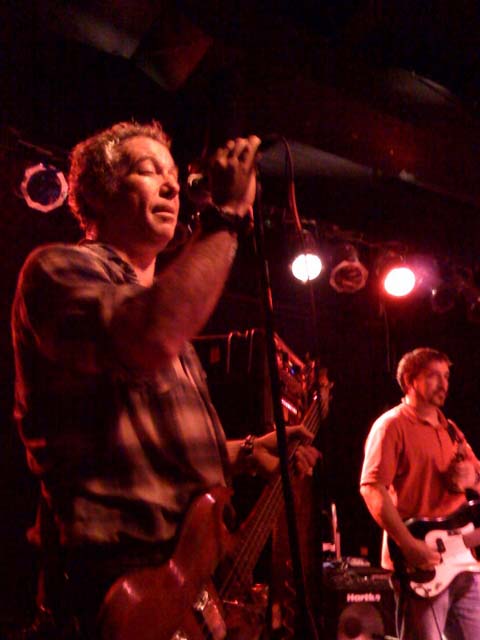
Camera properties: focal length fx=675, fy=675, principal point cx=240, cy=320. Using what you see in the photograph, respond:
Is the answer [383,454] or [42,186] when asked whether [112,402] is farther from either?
[42,186]

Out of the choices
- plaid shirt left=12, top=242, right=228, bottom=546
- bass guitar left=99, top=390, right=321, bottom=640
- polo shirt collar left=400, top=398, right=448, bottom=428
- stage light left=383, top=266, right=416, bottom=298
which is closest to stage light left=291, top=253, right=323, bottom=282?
stage light left=383, top=266, right=416, bottom=298

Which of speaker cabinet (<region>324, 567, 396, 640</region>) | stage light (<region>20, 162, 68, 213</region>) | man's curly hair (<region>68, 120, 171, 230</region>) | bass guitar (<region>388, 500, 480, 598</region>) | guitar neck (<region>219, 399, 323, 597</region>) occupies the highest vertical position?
stage light (<region>20, 162, 68, 213</region>)

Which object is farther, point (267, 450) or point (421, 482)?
point (421, 482)

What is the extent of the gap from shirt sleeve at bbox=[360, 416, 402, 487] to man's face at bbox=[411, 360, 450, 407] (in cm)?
36

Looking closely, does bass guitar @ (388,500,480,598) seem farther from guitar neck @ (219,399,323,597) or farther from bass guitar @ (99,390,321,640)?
bass guitar @ (99,390,321,640)

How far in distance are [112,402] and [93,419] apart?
0.06 meters

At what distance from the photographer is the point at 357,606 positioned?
4.29 metres

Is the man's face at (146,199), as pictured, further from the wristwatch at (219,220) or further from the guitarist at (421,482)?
the guitarist at (421,482)

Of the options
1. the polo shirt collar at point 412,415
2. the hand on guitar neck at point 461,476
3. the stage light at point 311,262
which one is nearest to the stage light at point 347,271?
the stage light at point 311,262

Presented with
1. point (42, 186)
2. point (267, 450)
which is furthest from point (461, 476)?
point (42, 186)

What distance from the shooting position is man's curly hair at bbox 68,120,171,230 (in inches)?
79.1

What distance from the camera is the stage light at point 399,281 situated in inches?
255

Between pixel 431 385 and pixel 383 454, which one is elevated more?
pixel 431 385

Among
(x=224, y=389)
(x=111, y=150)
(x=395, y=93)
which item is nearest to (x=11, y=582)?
(x=224, y=389)
